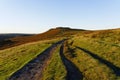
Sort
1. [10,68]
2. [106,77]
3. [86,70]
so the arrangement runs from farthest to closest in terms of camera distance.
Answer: [10,68] → [86,70] → [106,77]

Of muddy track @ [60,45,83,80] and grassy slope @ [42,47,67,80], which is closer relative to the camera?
muddy track @ [60,45,83,80]

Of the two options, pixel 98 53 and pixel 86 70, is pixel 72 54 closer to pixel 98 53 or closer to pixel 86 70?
pixel 98 53

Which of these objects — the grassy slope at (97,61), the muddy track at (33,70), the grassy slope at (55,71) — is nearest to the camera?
the grassy slope at (97,61)

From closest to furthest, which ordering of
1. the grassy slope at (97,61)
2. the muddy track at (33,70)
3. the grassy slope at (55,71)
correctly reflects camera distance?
1. the grassy slope at (97,61)
2. the grassy slope at (55,71)
3. the muddy track at (33,70)

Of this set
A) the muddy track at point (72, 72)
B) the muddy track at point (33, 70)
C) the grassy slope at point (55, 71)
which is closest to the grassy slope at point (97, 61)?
the muddy track at point (72, 72)

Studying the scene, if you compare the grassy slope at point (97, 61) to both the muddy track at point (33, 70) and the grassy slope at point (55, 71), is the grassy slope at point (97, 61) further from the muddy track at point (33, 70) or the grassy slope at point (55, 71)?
the muddy track at point (33, 70)

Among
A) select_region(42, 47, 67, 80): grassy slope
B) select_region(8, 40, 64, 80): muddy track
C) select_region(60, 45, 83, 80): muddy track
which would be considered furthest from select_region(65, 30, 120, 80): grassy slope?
select_region(8, 40, 64, 80): muddy track

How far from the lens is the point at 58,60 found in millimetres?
40188

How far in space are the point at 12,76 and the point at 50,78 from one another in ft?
20.6

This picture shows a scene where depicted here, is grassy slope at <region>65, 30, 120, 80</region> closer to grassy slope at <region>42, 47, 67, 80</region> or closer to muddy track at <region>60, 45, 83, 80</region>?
muddy track at <region>60, 45, 83, 80</region>

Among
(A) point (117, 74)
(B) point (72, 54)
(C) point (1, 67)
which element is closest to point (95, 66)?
(A) point (117, 74)

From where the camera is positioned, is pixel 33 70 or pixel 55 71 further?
pixel 33 70

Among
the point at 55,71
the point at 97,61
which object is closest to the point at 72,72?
the point at 55,71

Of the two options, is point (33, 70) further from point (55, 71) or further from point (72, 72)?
point (72, 72)
